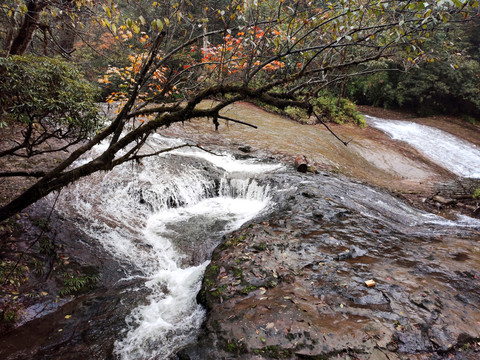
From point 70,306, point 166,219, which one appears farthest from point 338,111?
point 70,306

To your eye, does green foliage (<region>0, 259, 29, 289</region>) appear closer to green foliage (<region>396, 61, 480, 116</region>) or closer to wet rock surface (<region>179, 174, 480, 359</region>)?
wet rock surface (<region>179, 174, 480, 359</region>)

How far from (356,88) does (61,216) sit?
2418 centimetres

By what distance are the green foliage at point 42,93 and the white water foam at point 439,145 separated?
1602 cm

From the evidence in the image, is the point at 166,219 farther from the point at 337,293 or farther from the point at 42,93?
the point at 337,293

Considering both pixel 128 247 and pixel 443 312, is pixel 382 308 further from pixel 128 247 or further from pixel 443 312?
pixel 128 247

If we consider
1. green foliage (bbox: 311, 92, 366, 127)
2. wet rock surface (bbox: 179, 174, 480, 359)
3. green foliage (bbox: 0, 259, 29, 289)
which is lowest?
green foliage (bbox: 0, 259, 29, 289)

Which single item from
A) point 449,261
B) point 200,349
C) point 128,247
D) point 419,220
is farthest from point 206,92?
point 419,220

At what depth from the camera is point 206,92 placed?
2947 millimetres

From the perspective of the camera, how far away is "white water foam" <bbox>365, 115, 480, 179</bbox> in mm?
13641

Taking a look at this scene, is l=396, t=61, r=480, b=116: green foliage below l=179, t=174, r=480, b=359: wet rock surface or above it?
above

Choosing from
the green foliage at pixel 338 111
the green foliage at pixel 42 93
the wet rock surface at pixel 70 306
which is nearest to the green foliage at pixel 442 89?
the green foliage at pixel 338 111

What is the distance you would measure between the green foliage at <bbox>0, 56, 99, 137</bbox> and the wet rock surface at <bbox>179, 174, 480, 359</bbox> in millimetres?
3569

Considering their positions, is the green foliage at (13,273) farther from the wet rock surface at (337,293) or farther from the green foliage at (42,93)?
the wet rock surface at (337,293)

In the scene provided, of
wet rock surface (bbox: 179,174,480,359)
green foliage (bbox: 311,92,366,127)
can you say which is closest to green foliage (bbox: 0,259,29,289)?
wet rock surface (bbox: 179,174,480,359)
